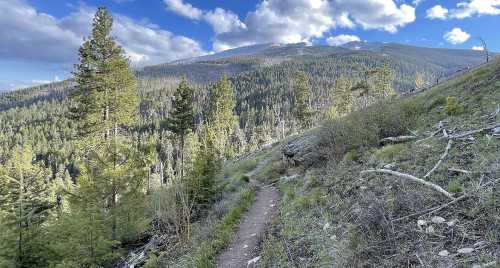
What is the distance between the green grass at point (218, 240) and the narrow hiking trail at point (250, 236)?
0.65 ft

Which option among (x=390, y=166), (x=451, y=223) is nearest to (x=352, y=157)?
(x=390, y=166)

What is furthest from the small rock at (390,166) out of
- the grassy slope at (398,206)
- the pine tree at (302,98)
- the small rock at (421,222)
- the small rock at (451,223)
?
the pine tree at (302,98)

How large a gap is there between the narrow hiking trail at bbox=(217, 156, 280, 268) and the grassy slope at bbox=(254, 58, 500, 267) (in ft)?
1.97

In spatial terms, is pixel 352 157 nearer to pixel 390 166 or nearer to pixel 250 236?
pixel 390 166

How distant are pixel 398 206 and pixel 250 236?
5.68 m

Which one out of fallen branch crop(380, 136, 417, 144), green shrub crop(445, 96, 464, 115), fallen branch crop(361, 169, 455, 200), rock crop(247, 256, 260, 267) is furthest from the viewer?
green shrub crop(445, 96, 464, 115)

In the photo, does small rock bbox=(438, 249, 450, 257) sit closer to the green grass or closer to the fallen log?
the green grass

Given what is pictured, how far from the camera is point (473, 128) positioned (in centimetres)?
948

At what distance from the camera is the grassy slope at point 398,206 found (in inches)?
194

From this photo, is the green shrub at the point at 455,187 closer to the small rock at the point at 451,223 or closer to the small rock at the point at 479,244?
the small rock at the point at 451,223

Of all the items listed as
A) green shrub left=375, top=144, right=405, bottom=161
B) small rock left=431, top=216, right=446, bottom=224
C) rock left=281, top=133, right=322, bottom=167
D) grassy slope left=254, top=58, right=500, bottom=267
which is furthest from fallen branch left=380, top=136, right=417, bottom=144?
small rock left=431, top=216, right=446, bottom=224

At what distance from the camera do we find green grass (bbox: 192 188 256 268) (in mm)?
8969

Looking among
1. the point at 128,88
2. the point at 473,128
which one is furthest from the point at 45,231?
the point at 473,128

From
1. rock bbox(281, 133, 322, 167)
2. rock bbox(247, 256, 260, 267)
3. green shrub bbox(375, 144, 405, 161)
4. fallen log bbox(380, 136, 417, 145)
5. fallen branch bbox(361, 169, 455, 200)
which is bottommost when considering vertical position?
rock bbox(247, 256, 260, 267)
